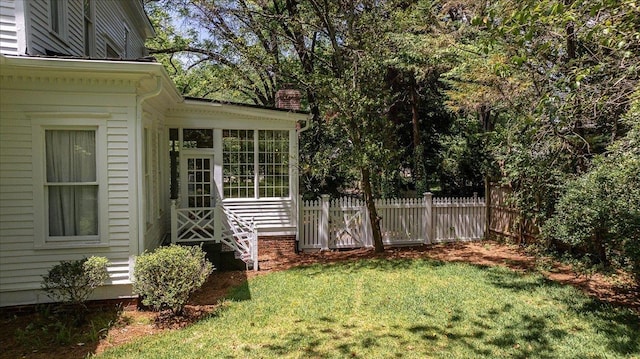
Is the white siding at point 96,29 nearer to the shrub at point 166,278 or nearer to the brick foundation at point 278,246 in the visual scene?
the shrub at point 166,278

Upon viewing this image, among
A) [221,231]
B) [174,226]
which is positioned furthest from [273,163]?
[174,226]

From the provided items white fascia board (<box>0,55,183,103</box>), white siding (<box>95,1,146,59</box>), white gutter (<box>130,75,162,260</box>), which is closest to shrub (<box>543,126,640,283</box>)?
white fascia board (<box>0,55,183,103</box>)

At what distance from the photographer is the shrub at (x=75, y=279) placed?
5703 mm

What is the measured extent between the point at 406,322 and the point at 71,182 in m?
5.63

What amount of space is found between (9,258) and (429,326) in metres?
6.36

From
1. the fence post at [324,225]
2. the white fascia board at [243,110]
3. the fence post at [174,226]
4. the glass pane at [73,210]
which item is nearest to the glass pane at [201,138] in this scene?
the white fascia board at [243,110]

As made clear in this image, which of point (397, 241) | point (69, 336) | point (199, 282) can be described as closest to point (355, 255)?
point (397, 241)

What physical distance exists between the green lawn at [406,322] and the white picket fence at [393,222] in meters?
3.09

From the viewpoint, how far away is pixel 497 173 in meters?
12.7

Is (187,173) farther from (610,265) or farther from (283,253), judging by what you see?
(610,265)

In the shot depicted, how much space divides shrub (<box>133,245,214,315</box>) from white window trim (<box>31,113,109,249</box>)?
893 mm

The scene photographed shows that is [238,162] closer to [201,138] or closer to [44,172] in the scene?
[201,138]

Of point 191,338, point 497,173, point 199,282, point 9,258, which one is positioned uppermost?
point 497,173

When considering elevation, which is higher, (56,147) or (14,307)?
(56,147)
